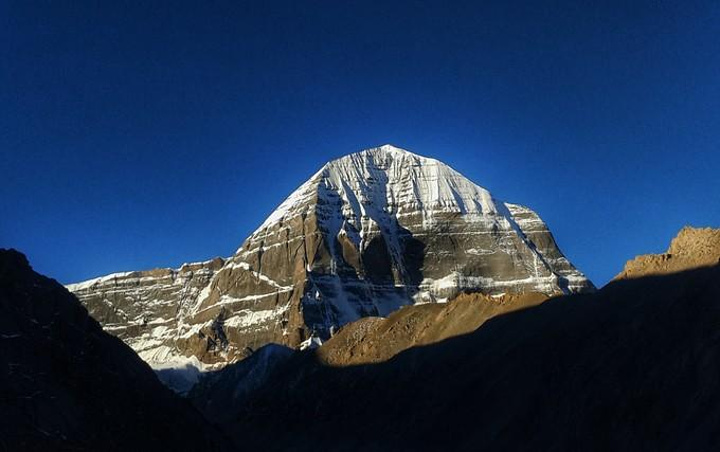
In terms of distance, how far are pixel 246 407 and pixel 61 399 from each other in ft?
291

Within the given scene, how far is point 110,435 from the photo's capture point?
63.8m

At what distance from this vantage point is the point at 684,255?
81125 mm

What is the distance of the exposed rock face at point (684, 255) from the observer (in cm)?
7795

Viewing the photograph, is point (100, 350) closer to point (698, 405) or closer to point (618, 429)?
point (618, 429)

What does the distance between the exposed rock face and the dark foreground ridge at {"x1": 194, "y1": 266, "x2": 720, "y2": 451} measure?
1.34 m

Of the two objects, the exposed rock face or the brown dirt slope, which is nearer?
the exposed rock face

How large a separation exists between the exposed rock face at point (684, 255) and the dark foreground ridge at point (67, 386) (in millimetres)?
38697

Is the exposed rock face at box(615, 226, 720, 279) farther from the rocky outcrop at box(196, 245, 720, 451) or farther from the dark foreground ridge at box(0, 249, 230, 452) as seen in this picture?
the dark foreground ridge at box(0, 249, 230, 452)

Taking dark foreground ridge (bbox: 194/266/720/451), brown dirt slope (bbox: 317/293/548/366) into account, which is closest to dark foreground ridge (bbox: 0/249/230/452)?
dark foreground ridge (bbox: 194/266/720/451)

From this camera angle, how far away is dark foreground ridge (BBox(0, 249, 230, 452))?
58.1 m

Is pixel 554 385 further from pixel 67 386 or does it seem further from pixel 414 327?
pixel 414 327

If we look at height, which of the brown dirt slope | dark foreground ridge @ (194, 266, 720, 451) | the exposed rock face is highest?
the brown dirt slope

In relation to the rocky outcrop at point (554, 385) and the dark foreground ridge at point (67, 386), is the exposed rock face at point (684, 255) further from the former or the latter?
the dark foreground ridge at point (67, 386)

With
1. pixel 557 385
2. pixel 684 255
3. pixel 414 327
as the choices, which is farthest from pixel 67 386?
pixel 414 327
